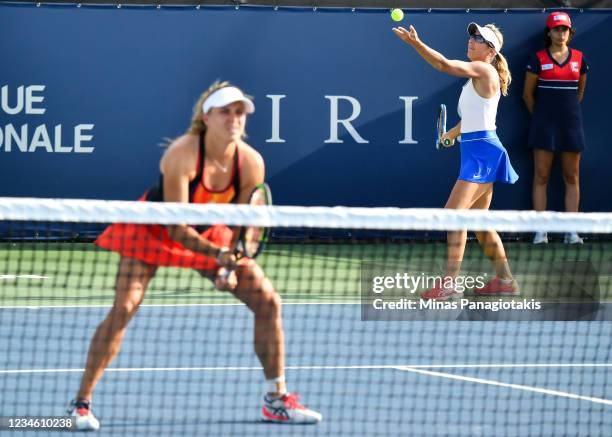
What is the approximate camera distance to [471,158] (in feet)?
28.3

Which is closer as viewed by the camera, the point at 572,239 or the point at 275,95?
the point at 275,95

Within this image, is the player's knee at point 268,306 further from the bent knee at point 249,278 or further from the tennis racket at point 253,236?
the tennis racket at point 253,236

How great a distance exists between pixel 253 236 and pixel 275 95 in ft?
22.2

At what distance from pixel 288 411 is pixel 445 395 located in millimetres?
922

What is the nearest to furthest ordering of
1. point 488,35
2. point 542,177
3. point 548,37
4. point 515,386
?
point 515,386
point 488,35
point 548,37
point 542,177

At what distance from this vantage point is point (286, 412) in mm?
5457

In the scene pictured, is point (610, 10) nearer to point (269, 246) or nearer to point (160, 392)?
point (269, 246)

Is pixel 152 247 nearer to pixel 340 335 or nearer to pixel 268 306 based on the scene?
pixel 268 306

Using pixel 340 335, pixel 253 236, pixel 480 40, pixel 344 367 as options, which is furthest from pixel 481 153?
pixel 253 236

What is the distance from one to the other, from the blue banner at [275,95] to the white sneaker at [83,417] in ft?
21.8

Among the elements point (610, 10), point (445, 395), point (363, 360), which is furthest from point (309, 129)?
point (445, 395)

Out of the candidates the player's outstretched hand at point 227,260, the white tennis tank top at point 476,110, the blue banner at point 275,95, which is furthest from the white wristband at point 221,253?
the blue banner at point 275,95

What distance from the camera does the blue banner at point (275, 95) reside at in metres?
11.7

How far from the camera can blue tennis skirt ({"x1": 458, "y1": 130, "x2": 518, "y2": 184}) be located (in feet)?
28.1
